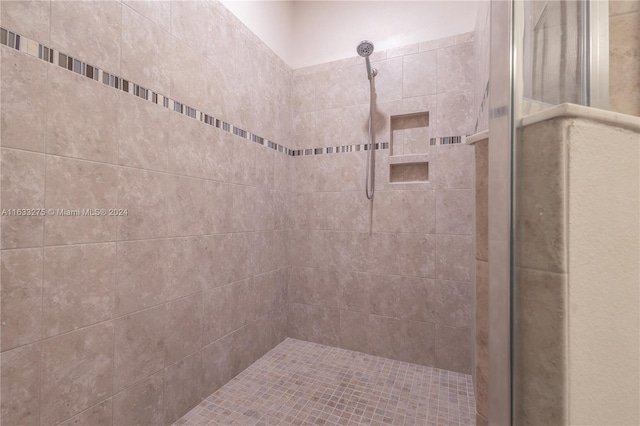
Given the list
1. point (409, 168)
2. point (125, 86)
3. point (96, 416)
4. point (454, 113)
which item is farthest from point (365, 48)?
point (96, 416)

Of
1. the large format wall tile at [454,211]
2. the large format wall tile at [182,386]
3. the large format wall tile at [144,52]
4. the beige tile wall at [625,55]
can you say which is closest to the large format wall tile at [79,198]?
the large format wall tile at [144,52]

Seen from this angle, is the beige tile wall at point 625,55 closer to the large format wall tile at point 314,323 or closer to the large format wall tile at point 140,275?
the large format wall tile at point 140,275

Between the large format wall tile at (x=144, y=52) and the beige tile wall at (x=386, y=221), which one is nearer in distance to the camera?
the large format wall tile at (x=144, y=52)

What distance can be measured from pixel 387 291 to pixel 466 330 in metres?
0.52

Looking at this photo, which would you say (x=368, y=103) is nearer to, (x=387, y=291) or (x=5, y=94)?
(x=387, y=291)

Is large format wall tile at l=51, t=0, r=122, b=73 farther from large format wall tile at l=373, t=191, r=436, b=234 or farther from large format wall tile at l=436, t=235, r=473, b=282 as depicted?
large format wall tile at l=436, t=235, r=473, b=282

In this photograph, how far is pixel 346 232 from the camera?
207 centimetres

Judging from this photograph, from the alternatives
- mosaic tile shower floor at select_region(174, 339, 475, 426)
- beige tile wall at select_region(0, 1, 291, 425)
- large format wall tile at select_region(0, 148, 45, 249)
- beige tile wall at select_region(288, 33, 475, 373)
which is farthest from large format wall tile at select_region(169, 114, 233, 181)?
mosaic tile shower floor at select_region(174, 339, 475, 426)

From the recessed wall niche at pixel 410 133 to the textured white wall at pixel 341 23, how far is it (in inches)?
20.0

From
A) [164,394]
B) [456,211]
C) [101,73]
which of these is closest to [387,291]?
[456,211]

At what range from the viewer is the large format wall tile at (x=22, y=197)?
2.71 feet

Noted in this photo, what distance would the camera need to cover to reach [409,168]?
6.43 ft

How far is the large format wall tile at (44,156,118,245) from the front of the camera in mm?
923

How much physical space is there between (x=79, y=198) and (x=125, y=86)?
47cm
